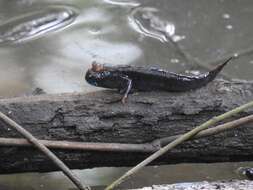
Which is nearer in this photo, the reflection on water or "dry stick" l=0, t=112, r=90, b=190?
"dry stick" l=0, t=112, r=90, b=190

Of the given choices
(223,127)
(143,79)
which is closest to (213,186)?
(223,127)

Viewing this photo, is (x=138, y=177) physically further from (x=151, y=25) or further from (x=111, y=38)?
(x=151, y=25)

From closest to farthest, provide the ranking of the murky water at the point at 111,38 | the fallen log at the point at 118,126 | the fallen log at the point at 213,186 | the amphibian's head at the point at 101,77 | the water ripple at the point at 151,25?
the fallen log at the point at 213,186
the fallen log at the point at 118,126
the amphibian's head at the point at 101,77
the murky water at the point at 111,38
the water ripple at the point at 151,25

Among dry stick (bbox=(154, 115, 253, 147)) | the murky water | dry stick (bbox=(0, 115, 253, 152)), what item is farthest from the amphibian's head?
the murky water

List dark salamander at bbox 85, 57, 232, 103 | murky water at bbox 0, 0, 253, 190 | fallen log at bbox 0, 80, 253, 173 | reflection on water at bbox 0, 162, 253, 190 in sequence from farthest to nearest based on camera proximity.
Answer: murky water at bbox 0, 0, 253, 190 → reflection on water at bbox 0, 162, 253, 190 → dark salamander at bbox 85, 57, 232, 103 → fallen log at bbox 0, 80, 253, 173

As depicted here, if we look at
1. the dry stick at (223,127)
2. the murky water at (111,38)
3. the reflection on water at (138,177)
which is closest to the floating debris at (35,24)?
the murky water at (111,38)

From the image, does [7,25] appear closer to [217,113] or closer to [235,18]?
[235,18]

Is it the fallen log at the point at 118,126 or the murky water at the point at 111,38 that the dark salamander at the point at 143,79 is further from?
the murky water at the point at 111,38

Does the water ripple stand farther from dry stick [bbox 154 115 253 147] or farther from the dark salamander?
dry stick [bbox 154 115 253 147]
